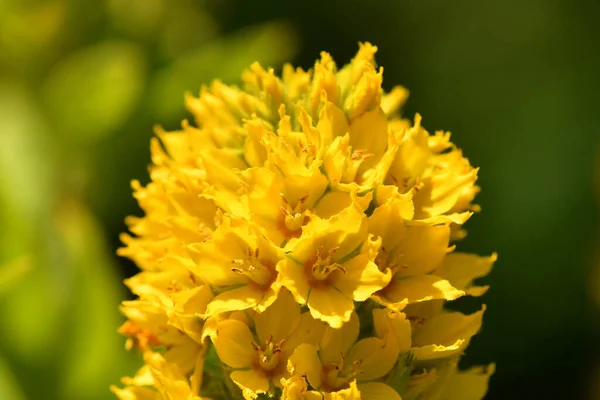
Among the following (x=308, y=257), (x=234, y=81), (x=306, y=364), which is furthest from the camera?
(x=234, y=81)

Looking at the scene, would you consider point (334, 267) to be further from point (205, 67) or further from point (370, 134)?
point (205, 67)

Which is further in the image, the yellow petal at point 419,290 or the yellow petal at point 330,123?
the yellow petal at point 330,123

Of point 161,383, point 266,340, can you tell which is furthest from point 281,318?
point 161,383

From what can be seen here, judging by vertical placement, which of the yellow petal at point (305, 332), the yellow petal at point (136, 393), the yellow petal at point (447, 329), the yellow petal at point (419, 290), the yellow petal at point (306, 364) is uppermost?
the yellow petal at point (419, 290)

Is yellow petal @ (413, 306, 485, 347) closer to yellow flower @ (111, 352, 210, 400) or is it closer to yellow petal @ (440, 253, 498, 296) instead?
yellow petal @ (440, 253, 498, 296)

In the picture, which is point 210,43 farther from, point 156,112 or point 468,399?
point 468,399

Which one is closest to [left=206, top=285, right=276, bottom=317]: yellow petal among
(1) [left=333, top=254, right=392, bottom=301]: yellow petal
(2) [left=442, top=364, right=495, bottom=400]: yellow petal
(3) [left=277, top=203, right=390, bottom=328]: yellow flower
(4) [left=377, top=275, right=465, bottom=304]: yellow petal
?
(3) [left=277, top=203, right=390, bottom=328]: yellow flower

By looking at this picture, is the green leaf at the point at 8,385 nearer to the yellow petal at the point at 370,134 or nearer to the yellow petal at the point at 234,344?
the yellow petal at the point at 234,344

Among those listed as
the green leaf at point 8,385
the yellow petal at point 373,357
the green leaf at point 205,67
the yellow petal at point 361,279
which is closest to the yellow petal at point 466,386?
the yellow petal at point 373,357
